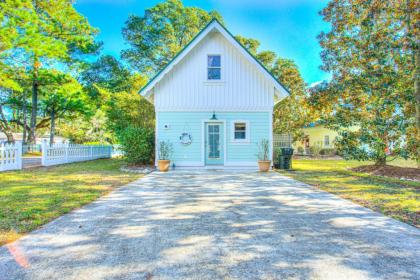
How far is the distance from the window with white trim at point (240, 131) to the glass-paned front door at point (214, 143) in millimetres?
586

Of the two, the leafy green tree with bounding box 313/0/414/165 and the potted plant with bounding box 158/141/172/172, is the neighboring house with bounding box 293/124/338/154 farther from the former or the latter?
the potted plant with bounding box 158/141/172/172

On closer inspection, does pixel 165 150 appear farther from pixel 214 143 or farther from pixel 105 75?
pixel 105 75

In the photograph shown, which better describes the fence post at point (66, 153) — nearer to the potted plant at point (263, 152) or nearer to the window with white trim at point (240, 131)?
the window with white trim at point (240, 131)

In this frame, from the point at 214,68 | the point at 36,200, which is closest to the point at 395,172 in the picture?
the point at 214,68

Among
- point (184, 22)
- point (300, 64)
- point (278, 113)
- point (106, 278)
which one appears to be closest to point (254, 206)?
point (106, 278)

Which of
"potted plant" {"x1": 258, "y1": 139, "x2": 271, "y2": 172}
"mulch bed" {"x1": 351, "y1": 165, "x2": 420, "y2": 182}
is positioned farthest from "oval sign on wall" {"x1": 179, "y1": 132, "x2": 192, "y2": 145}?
"mulch bed" {"x1": 351, "y1": 165, "x2": 420, "y2": 182}

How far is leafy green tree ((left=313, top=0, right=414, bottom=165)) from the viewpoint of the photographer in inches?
386

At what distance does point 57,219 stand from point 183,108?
8.31 m

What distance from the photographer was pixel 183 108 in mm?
11953

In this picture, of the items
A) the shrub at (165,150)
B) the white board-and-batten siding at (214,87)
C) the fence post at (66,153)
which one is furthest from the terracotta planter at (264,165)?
the fence post at (66,153)

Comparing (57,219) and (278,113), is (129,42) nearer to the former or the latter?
(278,113)

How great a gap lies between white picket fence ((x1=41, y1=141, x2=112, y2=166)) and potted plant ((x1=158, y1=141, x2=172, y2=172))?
19.7 feet

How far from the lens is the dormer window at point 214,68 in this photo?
1211 cm

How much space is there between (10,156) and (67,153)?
Result: 153 inches
